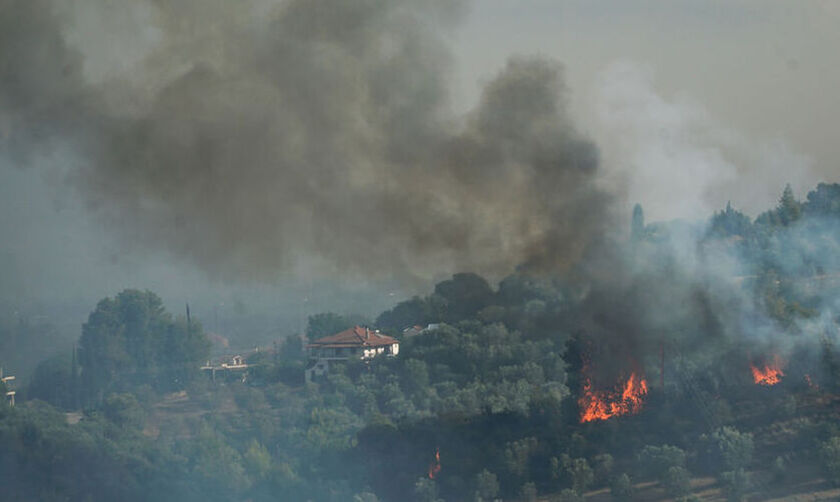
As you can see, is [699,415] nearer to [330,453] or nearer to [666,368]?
[666,368]

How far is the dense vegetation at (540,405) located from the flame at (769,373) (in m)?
0.43

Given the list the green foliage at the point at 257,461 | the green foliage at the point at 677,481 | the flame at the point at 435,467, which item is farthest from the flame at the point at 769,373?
the green foliage at the point at 257,461

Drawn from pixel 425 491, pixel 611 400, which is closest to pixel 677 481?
pixel 611 400

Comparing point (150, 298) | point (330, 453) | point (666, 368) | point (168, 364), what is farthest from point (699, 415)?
point (150, 298)

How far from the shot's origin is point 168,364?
11106 cm

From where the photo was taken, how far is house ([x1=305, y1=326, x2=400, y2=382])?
9531cm

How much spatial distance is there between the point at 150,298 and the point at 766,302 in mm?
74313

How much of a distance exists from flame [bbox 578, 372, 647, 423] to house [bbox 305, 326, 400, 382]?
115ft

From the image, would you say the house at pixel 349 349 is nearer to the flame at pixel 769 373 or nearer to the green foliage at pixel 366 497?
the green foliage at pixel 366 497

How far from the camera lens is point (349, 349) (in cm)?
9638

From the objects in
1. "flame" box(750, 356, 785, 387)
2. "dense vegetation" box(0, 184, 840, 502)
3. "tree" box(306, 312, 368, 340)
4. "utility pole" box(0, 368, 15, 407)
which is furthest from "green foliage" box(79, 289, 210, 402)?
"flame" box(750, 356, 785, 387)

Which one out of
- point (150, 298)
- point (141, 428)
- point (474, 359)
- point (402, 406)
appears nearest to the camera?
point (402, 406)

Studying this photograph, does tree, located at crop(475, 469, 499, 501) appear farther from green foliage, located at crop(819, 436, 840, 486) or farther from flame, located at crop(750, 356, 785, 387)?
green foliage, located at crop(819, 436, 840, 486)

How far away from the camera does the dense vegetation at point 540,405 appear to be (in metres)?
55.7
